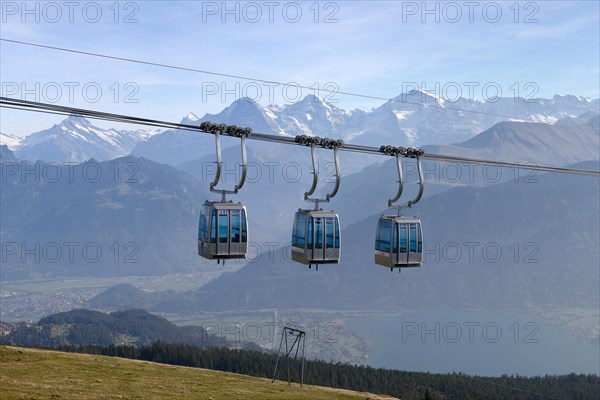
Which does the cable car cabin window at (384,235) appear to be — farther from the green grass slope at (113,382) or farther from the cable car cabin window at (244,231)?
the green grass slope at (113,382)

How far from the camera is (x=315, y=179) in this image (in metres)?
34.8

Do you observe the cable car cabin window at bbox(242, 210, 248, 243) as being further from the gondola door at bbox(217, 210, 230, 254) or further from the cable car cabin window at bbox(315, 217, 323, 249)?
the cable car cabin window at bbox(315, 217, 323, 249)

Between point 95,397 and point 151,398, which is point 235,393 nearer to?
point 151,398

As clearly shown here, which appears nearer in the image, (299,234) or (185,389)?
(299,234)

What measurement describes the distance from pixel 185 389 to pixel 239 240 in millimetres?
36220

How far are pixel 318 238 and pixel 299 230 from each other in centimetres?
136

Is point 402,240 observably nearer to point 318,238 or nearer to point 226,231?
point 318,238

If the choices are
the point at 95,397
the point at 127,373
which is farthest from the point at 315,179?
the point at 127,373

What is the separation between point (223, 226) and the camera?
121ft

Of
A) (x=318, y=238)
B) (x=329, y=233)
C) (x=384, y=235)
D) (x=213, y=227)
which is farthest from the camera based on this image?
(x=384, y=235)

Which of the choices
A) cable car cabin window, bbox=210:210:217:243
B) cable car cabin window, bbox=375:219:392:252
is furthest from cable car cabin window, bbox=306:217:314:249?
cable car cabin window, bbox=210:210:217:243

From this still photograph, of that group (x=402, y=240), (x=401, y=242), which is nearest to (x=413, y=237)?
(x=402, y=240)

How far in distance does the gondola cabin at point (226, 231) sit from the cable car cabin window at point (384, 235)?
27.3ft

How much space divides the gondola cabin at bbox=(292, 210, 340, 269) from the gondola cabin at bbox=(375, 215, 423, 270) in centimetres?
307
